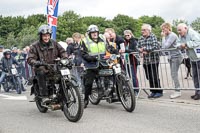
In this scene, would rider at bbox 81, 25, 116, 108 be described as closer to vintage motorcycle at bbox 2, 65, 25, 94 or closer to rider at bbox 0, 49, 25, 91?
vintage motorcycle at bbox 2, 65, 25, 94

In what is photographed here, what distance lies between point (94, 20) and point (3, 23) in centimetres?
2888

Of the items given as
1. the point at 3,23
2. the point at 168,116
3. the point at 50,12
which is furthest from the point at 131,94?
the point at 3,23

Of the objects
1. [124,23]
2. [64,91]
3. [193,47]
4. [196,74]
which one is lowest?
[64,91]

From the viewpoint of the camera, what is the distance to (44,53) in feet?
27.2

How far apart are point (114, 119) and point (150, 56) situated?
307 centimetres

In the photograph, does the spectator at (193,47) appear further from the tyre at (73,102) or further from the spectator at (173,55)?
the tyre at (73,102)

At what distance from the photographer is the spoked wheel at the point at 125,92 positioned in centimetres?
824

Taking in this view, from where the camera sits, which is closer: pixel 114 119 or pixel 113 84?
pixel 114 119

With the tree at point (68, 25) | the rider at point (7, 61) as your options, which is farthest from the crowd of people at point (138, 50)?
the tree at point (68, 25)

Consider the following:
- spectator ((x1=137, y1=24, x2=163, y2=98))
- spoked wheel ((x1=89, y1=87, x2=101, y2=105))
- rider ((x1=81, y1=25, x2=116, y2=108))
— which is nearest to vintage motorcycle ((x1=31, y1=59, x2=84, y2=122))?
rider ((x1=81, y1=25, x2=116, y2=108))

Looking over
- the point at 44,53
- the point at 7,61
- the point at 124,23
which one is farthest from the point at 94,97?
the point at 124,23

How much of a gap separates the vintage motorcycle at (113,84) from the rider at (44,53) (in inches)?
39.5

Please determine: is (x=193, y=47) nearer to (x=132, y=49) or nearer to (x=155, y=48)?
(x=155, y=48)

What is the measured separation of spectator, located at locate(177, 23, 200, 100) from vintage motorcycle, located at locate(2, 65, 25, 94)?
682 cm
